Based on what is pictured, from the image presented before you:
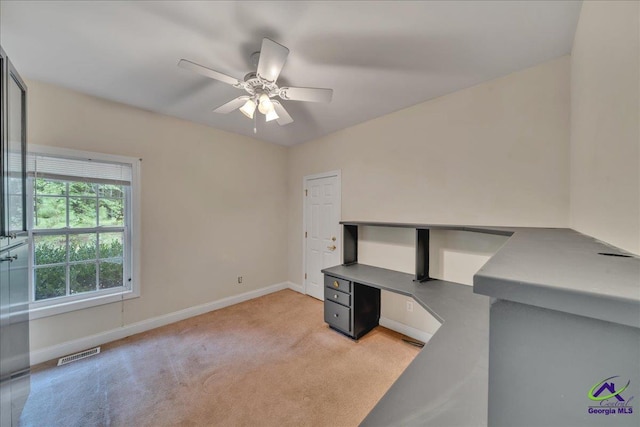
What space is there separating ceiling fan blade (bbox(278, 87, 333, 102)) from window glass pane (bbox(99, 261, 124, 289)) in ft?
8.87

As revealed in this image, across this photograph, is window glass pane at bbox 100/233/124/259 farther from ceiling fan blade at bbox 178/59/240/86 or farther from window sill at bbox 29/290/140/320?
ceiling fan blade at bbox 178/59/240/86

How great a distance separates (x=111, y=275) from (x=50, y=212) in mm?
851

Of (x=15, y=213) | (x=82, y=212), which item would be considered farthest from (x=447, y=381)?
(x=82, y=212)

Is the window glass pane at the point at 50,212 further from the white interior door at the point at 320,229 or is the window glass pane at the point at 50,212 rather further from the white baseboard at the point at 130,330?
the white interior door at the point at 320,229

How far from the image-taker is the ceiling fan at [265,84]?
4.78ft

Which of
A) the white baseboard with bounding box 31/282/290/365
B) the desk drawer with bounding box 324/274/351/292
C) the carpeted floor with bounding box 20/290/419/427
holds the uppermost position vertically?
the desk drawer with bounding box 324/274/351/292

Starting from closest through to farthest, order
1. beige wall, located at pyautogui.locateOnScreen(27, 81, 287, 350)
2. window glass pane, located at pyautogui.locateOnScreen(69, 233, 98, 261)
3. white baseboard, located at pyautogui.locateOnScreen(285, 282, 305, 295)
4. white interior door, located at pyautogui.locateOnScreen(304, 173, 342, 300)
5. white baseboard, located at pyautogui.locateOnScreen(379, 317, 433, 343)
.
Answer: beige wall, located at pyautogui.locateOnScreen(27, 81, 287, 350) → window glass pane, located at pyautogui.locateOnScreen(69, 233, 98, 261) → white baseboard, located at pyautogui.locateOnScreen(379, 317, 433, 343) → white interior door, located at pyautogui.locateOnScreen(304, 173, 342, 300) → white baseboard, located at pyautogui.locateOnScreen(285, 282, 305, 295)

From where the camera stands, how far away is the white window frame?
7.14ft

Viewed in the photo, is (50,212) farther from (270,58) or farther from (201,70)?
(270,58)

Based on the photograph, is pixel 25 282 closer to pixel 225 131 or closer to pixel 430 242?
pixel 225 131

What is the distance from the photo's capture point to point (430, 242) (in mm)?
2494

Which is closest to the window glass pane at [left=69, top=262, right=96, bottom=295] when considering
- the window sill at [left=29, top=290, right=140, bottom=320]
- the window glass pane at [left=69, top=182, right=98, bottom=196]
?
the window sill at [left=29, top=290, right=140, bottom=320]

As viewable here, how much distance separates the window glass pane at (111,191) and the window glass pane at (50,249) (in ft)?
1.83

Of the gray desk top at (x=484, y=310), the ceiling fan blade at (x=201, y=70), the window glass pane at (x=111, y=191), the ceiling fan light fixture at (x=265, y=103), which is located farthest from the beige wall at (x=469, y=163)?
the window glass pane at (x=111, y=191)
